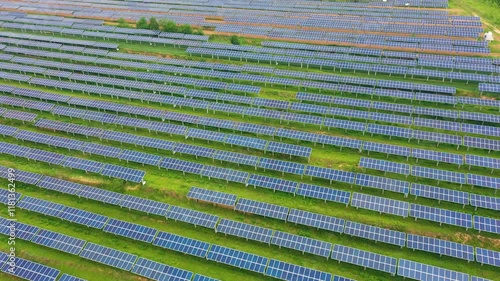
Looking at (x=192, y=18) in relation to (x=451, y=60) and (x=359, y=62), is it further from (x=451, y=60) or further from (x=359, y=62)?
(x=451, y=60)

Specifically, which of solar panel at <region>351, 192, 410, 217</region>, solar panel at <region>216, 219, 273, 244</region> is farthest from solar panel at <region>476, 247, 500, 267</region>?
solar panel at <region>216, 219, 273, 244</region>

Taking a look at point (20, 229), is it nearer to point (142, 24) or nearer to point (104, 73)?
point (104, 73)

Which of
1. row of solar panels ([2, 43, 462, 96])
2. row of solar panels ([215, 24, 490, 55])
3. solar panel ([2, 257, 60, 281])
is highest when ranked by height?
row of solar panels ([215, 24, 490, 55])

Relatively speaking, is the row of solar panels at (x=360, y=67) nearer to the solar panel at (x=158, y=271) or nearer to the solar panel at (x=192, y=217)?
the solar panel at (x=192, y=217)

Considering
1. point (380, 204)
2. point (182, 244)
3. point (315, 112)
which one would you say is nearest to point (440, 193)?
point (380, 204)

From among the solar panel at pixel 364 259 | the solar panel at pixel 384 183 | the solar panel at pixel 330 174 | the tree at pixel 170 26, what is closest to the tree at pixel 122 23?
the tree at pixel 170 26

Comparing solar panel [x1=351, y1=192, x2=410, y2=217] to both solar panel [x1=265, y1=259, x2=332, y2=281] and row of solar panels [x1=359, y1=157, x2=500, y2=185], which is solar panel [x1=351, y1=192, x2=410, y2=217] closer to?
A: row of solar panels [x1=359, y1=157, x2=500, y2=185]

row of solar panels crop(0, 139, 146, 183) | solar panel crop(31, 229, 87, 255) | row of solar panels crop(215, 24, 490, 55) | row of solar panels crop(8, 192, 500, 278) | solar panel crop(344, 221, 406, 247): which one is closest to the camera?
row of solar panels crop(8, 192, 500, 278)
